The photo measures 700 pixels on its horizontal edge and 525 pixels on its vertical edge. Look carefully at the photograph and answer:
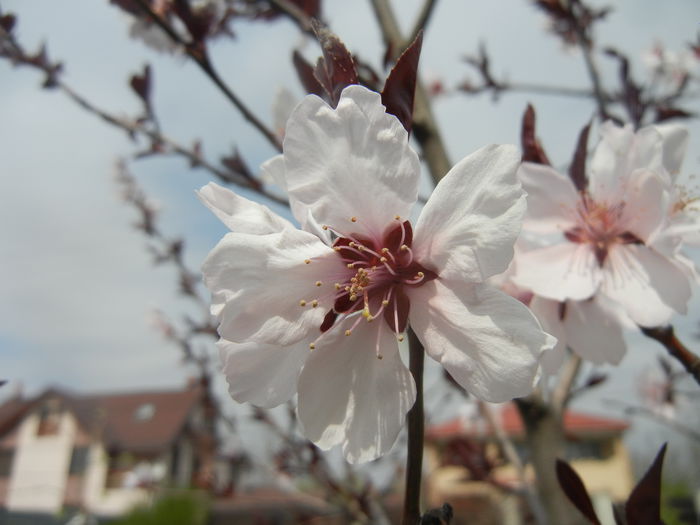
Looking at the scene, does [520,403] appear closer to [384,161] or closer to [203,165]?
[384,161]

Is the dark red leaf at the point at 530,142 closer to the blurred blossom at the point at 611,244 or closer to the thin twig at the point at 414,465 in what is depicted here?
the blurred blossom at the point at 611,244

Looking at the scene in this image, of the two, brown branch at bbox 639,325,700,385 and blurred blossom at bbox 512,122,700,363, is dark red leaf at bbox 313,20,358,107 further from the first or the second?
brown branch at bbox 639,325,700,385

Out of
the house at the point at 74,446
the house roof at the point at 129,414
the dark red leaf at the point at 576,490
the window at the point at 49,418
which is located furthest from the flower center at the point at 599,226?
the window at the point at 49,418

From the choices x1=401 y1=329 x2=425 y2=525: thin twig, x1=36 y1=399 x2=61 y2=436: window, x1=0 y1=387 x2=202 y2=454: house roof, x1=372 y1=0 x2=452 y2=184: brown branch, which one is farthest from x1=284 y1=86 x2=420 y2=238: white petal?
x1=36 y1=399 x2=61 y2=436: window

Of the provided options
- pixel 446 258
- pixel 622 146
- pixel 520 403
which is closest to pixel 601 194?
pixel 622 146

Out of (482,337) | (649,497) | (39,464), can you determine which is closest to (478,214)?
(482,337)

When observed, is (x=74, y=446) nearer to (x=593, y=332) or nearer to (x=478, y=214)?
(x=593, y=332)

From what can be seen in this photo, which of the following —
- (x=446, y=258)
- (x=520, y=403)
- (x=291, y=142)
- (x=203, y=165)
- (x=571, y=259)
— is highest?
→ (x=291, y=142)
